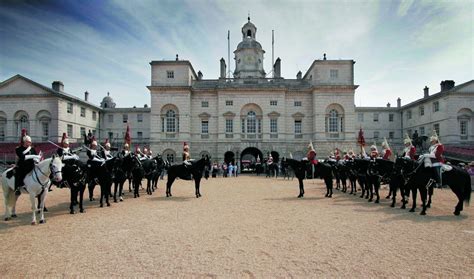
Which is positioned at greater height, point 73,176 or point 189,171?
point 73,176

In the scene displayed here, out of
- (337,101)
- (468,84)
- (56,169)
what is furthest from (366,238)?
(468,84)

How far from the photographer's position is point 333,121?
34.2m

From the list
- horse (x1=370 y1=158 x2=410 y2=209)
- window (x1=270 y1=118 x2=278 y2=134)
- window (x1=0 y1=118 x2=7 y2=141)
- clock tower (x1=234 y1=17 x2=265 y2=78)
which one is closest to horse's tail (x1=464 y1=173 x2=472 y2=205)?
horse (x1=370 y1=158 x2=410 y2=209)

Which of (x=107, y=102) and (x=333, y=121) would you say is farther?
(x=107, y=102)

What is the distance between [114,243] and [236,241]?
2726 millimetres

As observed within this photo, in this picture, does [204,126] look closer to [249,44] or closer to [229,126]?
[229,126]

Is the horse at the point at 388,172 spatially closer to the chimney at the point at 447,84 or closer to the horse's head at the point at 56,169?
the horse's head at the point at 56,169

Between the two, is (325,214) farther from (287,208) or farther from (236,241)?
(236,241)

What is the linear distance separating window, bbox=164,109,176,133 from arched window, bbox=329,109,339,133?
19.9 m

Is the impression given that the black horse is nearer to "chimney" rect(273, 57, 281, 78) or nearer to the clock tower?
"chimney" rect(273, 57, 281, 78)

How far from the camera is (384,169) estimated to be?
1147 centimetres

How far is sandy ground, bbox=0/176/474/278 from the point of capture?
457 cm

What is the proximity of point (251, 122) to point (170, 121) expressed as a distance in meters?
10.3

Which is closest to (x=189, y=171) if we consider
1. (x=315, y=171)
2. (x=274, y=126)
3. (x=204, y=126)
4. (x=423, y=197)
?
(x=315, y=171)
